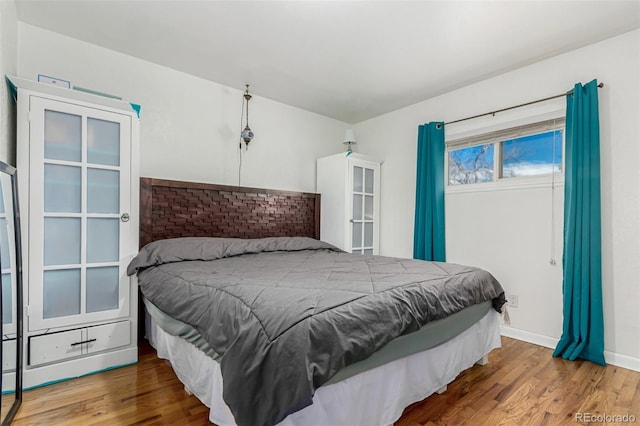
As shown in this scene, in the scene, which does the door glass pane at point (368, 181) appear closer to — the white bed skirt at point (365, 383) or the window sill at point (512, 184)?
the window sill at point (512, 184)

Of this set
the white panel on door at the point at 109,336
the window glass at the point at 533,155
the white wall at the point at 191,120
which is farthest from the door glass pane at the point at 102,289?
the window glass at the point at 533,155

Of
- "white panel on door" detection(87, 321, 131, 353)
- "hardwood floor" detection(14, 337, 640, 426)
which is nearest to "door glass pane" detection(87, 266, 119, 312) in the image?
"white panel on door" detection(87, 321, 131, 353)

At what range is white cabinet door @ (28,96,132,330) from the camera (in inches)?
75.6

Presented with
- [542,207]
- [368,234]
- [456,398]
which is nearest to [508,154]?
[542,207]

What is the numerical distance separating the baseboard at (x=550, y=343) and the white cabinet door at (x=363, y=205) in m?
1.65

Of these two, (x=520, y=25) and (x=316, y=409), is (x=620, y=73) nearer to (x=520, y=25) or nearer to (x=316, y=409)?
(x=520, y=25)

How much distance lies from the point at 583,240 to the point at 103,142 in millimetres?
3492

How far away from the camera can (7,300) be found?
1.58 metres

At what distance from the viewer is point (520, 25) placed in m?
2.21

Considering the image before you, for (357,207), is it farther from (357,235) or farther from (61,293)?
(61,293)

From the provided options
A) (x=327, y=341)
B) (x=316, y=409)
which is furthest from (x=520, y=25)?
(x=316, y=409)

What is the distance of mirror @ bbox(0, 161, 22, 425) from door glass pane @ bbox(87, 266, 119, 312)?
40cm

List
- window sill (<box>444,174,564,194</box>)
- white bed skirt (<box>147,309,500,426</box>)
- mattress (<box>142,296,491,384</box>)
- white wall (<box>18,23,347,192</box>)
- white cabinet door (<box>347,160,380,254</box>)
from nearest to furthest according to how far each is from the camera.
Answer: white bed skirt (<box>147,309,500,426</box>)
mattress (<box>142,296,491,384</box>)
white wall (<box>18,23,347,192</box>)
window sill (<box>444,174,564,194</box>)
white cabinet door (<box>347,160,380,254</box>)

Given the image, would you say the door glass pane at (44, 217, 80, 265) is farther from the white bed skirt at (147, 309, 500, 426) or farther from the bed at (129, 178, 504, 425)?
the white bed skirt at (147, 309, 500, 426)
